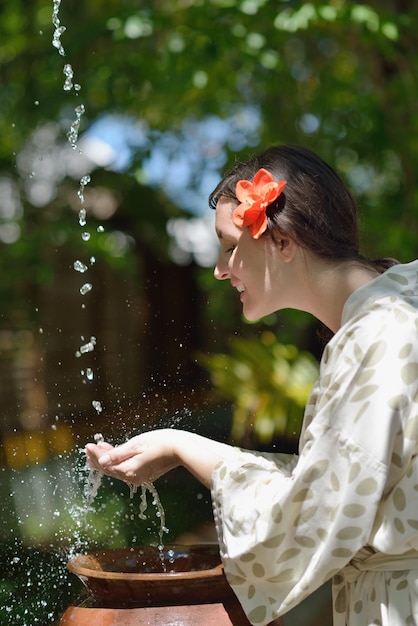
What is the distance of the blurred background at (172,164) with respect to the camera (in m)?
5.13

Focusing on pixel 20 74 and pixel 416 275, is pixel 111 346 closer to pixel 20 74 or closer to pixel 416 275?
pixel 20 74

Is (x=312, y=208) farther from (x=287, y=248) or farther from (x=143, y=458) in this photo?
(x=143, y=458)

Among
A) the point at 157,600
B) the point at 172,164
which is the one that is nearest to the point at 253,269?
the point at 157,600

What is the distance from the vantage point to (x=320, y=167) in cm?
183

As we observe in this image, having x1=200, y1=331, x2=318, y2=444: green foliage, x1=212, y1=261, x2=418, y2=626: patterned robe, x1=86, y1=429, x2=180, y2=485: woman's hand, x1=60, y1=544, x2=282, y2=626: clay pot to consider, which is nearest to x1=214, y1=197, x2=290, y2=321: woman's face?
x1=212, y1=261, x2=418, y2=626: patterned robe

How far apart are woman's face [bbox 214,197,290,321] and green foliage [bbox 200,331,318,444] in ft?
13.2

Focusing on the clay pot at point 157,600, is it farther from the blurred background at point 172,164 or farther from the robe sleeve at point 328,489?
the blurred background at point 172,164

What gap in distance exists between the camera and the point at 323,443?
1.55 meters

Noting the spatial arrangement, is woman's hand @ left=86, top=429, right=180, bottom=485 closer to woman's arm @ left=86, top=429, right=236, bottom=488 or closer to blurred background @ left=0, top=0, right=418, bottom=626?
woman's arm @ left=86, top=429, right=236, bottom=488

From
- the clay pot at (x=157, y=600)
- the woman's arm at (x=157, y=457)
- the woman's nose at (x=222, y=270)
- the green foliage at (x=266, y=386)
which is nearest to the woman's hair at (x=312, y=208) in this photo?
the woman's nose at (x=222, y=270)

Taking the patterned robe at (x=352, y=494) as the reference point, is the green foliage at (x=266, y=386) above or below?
below

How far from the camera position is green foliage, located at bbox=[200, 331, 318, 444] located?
5.88 metres

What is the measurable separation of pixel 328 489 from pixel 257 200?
552mm

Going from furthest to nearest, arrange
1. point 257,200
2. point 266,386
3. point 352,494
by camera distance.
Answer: point 266,386 < point 257,200 < point 352,494
